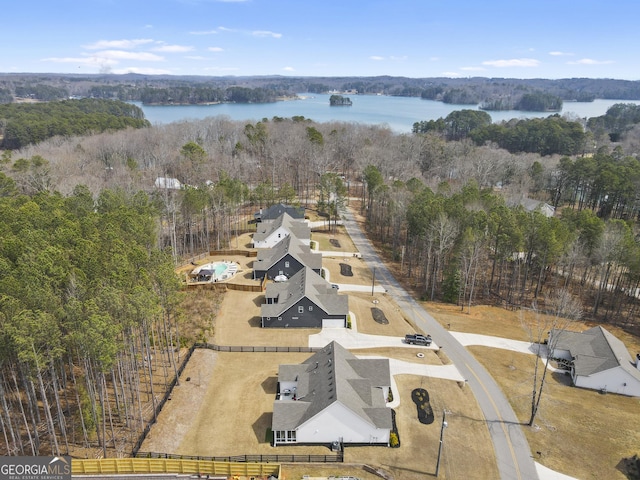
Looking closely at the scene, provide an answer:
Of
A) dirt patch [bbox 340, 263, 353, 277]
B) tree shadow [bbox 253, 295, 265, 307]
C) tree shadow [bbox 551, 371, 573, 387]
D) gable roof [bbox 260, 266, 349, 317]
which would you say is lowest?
tree shadow [bbox 551, 371, 573, 387]

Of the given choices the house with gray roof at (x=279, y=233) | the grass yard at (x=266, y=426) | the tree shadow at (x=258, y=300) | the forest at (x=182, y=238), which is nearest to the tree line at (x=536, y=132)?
the forest at (x=182, y=238)

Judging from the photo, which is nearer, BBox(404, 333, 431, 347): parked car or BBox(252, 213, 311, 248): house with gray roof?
BBox(404, 333, 431, 347): parked car

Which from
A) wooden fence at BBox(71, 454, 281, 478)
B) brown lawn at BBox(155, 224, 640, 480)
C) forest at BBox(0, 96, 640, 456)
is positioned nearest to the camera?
wooden fence at BBox(71, 454, 281, 478)

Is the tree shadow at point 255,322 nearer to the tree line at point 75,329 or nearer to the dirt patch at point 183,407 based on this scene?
the dirt patch at point 183,407

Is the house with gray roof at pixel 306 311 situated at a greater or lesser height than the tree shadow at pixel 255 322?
greater

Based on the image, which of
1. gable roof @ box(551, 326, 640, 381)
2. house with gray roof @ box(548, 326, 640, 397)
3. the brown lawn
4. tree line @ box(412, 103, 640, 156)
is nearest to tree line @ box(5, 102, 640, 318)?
tree line @ box(412, 103, 640, 156)

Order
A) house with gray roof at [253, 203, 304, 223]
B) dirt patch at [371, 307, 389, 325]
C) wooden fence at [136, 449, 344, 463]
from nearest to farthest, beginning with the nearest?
1. wooden fence at [136, 449, 344, 463]
2. dirt patch at [371, 307, 389, 325]
3. house with gray roof at [253, 203, 304, 223]
